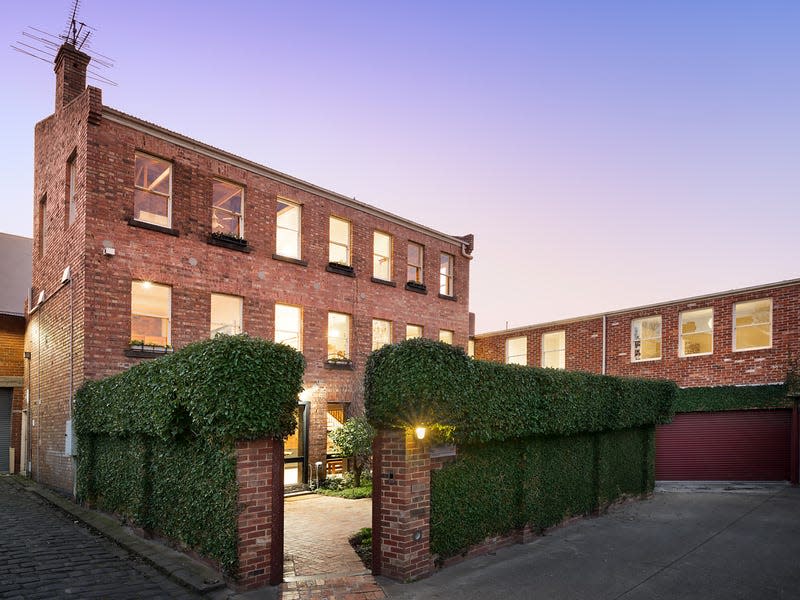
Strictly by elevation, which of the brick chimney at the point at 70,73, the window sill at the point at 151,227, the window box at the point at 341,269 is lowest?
the window box at the point at 341,269

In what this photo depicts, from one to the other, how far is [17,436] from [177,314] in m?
10.3

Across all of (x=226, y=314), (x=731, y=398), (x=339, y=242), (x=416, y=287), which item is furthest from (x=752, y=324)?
(x=226, y=314)

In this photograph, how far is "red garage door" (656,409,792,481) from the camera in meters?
18.2

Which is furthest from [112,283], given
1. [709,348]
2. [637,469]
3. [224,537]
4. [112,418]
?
[709,348]

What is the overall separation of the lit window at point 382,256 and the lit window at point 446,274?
2.86 meters

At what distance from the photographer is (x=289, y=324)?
16000mm

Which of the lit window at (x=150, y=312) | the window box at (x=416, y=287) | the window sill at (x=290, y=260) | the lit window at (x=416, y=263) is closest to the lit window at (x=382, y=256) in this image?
the window box at (x=416, y=287)

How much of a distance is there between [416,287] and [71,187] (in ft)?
35.4

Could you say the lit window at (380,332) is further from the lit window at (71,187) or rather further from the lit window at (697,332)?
the lit window at (697,332)

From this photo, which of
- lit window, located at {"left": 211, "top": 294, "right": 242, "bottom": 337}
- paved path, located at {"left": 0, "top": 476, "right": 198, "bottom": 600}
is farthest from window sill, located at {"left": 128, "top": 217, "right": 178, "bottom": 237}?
paved path, located at {"left": 0, "top": 476, "right": 198, "bottom": 600}

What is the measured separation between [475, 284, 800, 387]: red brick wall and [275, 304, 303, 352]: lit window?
13.6 metres

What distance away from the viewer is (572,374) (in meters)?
10.9

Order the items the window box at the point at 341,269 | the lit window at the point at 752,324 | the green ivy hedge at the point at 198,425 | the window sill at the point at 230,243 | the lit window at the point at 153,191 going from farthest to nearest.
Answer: the lit window at the point at 752,324 < the window box at the point at 341,269 < the window sill at the point at 230,243 < the lit window at the point at 153,191 < the green ivy hedge at the point at 198,425

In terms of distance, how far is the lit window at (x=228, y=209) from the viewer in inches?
576
